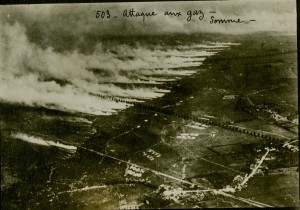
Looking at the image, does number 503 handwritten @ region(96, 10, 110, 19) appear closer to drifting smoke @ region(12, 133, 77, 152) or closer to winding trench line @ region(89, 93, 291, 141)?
winding trench line @ region(89, 93, 291, 141)

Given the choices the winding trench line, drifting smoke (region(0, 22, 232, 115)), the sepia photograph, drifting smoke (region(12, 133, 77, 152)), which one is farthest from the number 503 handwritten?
drifting smoke (region(12, 133, 77, 152))

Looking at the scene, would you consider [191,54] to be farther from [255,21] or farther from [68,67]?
[68,67]

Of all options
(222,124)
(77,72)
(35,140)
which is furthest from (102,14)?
(222,124)

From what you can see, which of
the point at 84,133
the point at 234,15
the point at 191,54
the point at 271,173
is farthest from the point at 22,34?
the point at 271,173

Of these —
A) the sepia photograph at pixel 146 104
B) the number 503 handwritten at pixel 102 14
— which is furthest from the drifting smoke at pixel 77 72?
the number 503 handwritten at pixel 102 14

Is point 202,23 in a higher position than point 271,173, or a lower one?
higher

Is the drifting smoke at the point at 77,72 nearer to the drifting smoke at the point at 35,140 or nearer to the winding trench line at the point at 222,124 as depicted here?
the winding trench line at the point at 222,124

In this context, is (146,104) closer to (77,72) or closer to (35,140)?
(77,72)
